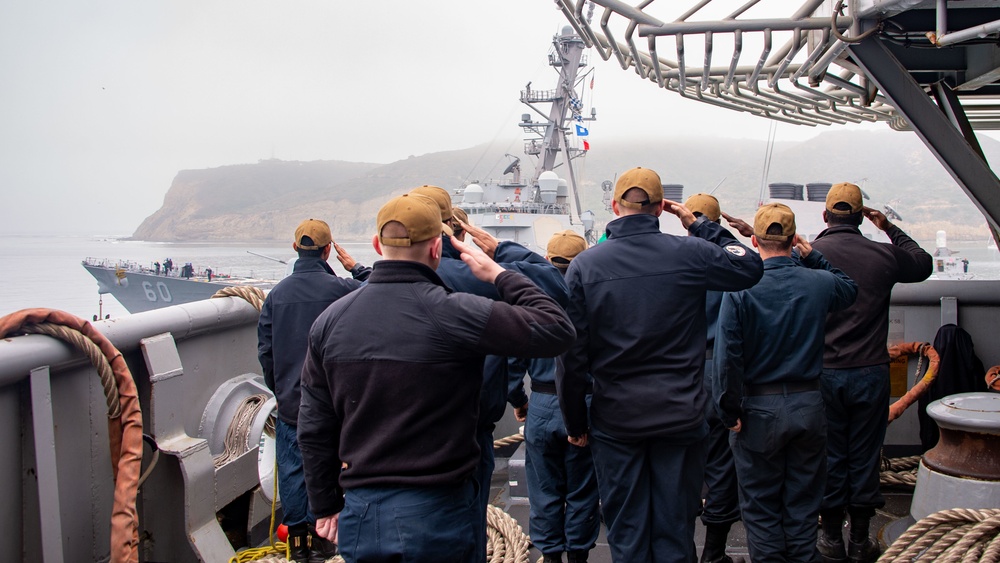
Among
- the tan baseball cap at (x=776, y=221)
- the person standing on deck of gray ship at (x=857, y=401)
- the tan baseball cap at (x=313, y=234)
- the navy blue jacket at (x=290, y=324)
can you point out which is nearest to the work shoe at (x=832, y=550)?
the person standing on deck of gray ship at (x=857, y=401)

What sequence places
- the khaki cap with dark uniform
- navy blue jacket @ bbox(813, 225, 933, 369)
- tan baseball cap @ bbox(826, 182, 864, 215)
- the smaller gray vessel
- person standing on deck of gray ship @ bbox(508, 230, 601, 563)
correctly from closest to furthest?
the khaki cap with dark uniform
person standing on deck of gray ship @ bbox(508, 230, 601, 563)
navy blue jacket @ bbox(813, 225, 933, 369)
tan baseball cap @ bbox(826, 182, 864, 215)
the smaller gray vessel

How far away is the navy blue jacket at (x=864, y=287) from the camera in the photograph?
3320 millimetres

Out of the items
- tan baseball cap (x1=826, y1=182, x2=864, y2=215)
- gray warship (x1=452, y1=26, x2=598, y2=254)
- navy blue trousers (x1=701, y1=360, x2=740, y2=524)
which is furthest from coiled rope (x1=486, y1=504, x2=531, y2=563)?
gray warship (x1=452, y1=26, x2=598, y2=254)

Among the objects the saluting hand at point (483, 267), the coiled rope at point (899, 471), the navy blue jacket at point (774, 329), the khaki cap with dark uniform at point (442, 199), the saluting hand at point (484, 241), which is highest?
the khaki cap with dark uniform at point (442, 199)

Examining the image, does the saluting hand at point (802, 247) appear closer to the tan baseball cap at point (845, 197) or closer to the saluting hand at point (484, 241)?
the tan baseball cap at point (845, 197)

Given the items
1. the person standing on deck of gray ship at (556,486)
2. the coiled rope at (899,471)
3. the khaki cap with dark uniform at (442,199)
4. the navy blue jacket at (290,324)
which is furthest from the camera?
the coiled rope at (899,471)

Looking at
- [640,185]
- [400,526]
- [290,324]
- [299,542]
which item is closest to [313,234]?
[290,324]

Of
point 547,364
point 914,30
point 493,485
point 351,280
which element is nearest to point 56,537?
point 351,280

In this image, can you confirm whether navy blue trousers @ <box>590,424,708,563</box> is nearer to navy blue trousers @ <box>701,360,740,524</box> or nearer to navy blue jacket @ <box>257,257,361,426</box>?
navy blue trousers @ <box>701,360,740,524</box>

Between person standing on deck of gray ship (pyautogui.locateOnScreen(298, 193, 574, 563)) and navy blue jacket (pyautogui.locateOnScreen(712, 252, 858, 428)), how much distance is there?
122 cm

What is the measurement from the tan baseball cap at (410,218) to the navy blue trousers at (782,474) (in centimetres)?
166

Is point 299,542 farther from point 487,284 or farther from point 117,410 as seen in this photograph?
point 487,284

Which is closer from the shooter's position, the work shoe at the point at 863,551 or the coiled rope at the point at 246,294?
the work shoe at the point at 863,551

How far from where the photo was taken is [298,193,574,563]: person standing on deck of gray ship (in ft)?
5.93
